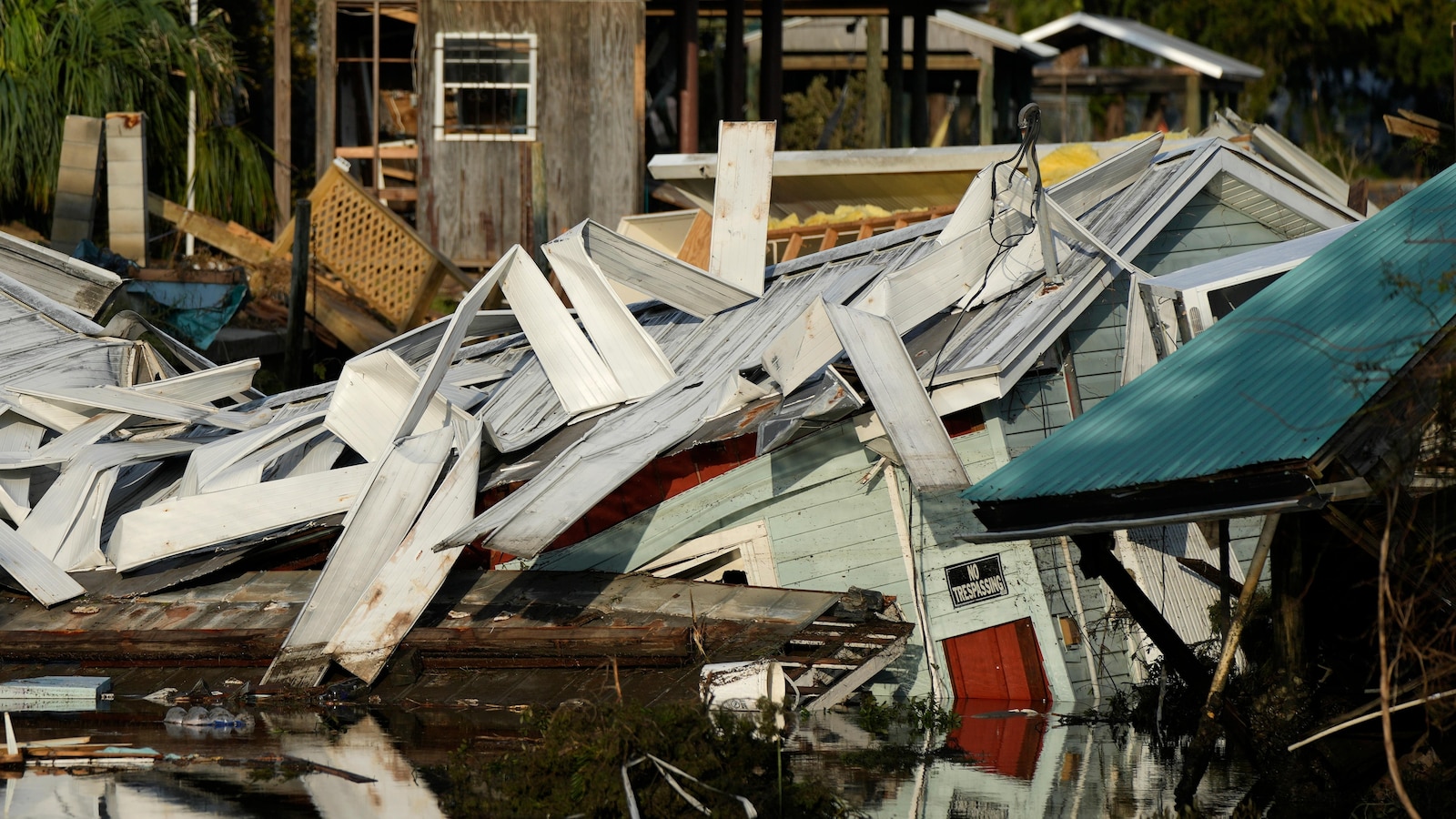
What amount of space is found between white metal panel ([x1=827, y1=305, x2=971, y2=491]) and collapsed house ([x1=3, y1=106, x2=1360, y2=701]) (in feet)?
0.05

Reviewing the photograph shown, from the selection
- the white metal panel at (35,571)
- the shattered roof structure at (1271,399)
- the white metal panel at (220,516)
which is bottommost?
the white metal panel at (35,571)

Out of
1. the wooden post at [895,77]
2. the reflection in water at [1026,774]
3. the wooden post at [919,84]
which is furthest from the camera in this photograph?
the wooden post at [919,84]

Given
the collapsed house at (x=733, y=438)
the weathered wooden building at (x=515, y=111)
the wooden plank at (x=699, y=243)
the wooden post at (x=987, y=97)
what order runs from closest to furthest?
the collapsed house at (x=733, y=438) < the wooden plank at (x=699, y=243) < the weathered wooden building at (x=515, y=111) < the wooden post at (x=987, y=97)

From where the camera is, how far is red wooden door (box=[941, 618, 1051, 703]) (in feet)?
32.9

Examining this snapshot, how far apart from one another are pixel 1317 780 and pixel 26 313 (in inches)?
413

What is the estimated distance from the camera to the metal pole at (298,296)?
14984mm

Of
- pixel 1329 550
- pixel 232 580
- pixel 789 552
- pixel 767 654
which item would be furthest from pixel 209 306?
pixel 1329 550

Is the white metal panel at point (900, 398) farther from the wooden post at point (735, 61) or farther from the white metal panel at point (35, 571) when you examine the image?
the wooden post at point (735, 61)

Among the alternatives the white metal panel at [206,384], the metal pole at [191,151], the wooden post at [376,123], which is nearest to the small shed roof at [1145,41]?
the wooden post at [376,123]

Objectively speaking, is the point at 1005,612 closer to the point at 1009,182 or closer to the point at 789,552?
the point at 789,552

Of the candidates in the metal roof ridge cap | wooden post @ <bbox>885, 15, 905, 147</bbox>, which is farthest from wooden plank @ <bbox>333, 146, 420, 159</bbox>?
the metal roof ridge cap

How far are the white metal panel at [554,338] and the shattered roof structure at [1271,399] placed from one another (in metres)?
4.26

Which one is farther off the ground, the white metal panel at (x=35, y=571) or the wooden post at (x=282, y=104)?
the wooden post at (x=282, y=104)

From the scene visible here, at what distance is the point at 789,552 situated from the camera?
1056 cm
